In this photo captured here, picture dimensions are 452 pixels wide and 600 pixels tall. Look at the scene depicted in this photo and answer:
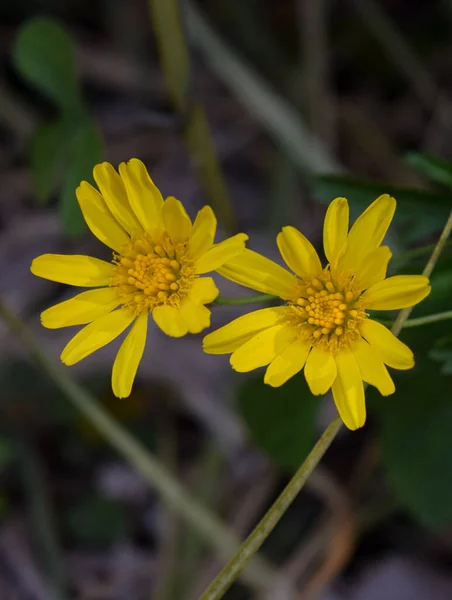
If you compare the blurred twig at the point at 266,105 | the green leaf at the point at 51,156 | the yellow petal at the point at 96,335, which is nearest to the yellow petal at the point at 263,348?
the yellow petal at the point at 96,335

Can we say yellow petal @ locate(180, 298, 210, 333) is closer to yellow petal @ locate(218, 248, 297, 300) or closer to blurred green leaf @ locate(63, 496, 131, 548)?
yellow petal @ locate(218, 248, 297, 300)

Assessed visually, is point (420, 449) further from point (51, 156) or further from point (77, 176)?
point (51, 156)

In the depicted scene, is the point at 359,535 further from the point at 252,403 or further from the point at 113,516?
the point at 113,516

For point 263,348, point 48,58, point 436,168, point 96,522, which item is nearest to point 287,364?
point 263,348

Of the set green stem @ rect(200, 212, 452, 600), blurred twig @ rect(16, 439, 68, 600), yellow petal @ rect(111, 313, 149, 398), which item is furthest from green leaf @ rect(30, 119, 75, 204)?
blurred twig @ rect(16, 439, 68, 600)

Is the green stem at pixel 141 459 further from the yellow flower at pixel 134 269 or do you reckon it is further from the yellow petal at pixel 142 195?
the yellow petal at pixel 142 195

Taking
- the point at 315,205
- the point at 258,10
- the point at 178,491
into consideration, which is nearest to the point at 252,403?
the point at 178,491
